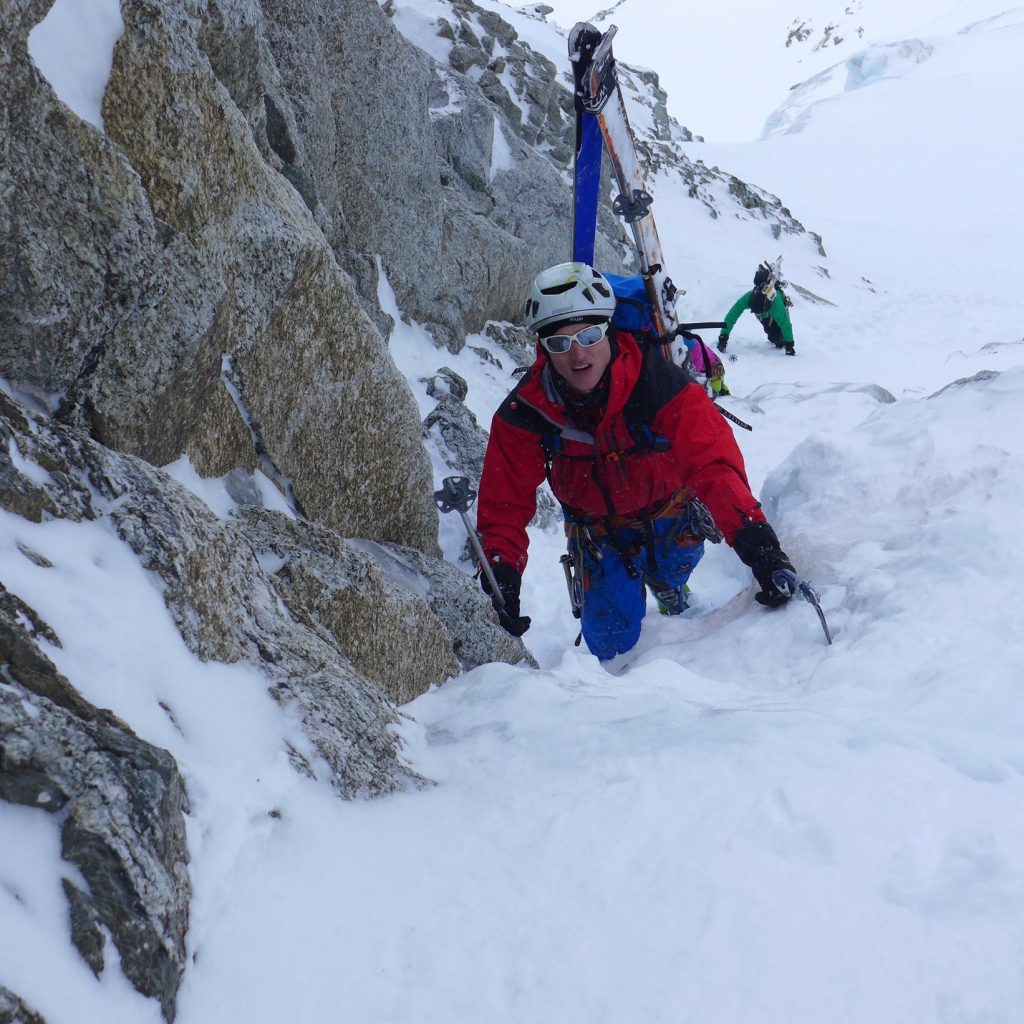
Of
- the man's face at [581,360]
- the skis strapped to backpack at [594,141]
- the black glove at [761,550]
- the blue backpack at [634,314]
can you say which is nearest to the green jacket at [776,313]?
the skis strapped to backpack at [594,141]

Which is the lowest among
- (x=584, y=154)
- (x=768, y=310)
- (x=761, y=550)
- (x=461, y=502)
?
(x=768, y=310)

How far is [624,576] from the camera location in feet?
20.2

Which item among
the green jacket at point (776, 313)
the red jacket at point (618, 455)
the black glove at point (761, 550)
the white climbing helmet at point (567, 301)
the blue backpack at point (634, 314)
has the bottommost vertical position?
the green jacket at point (776, 313)

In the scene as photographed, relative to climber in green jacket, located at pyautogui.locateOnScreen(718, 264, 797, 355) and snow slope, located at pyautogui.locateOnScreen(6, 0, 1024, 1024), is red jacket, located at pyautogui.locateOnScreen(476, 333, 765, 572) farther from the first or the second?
climber in green jacket, located at pyautogui.locateOnScreen(718, 264, 797, 355)

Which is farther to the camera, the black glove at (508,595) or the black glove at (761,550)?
the black glove at (508,595)

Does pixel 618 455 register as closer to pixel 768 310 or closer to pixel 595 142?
pixel 595 142

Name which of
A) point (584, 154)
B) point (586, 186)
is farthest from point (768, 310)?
point (586, 186)

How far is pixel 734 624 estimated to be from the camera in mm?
5410

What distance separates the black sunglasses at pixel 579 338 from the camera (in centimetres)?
449

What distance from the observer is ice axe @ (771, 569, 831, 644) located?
4774 millimetres

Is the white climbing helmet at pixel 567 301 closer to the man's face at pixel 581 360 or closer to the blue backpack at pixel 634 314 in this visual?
the man's face at pixel 581 360

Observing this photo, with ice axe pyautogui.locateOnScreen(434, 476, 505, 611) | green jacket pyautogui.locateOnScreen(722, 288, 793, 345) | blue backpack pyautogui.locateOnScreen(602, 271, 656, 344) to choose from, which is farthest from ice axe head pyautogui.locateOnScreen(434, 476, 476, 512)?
green jacket pyautogui.locateOnScreen(722, 288, 793, 345)

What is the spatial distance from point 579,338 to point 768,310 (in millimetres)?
13461

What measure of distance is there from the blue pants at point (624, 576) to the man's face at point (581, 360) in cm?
138
